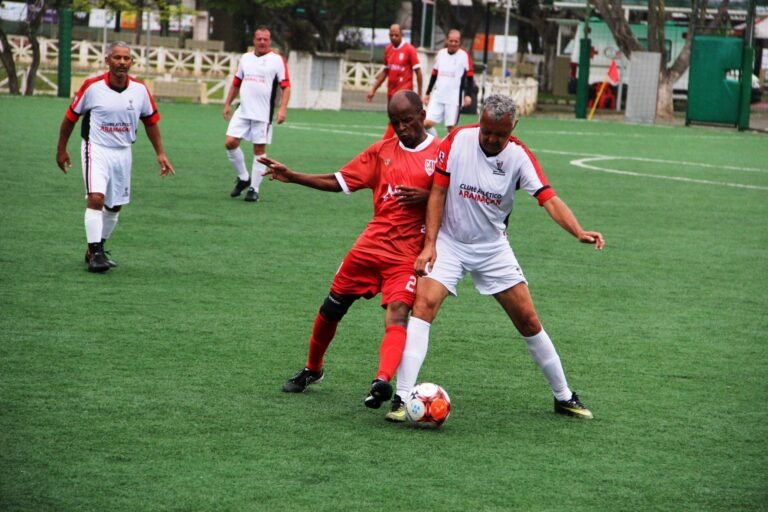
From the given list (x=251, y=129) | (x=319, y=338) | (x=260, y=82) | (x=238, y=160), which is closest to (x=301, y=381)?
(x=319, y=338)

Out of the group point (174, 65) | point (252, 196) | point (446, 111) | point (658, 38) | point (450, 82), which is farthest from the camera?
point (174, 65)

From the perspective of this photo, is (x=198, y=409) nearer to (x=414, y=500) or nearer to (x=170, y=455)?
(x=170, y=455)

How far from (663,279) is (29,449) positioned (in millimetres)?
7685

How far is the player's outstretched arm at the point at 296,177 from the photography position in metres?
7.34

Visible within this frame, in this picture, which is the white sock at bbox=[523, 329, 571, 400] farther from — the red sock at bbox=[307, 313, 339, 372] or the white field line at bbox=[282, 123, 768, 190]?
the white field line at bbox=[282, 123, 768, 190]

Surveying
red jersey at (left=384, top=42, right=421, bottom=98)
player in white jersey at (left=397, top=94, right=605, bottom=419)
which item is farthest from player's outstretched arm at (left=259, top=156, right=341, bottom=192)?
red jersey at (left=384, top=42, right=421, bottom=98)

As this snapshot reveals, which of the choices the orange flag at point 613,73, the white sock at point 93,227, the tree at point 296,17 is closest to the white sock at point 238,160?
the white sock at point 93,227

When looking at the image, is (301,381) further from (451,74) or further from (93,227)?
(451,74)

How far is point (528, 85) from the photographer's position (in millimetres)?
44156

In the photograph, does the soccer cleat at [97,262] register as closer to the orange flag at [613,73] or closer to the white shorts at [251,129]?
the white shorts at [251,129]

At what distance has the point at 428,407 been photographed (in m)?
6.89

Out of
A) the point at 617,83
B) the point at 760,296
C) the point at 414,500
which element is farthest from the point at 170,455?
the point at 617,83

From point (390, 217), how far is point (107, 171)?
5125 millimetres

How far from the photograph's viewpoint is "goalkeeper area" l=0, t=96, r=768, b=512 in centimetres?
598
